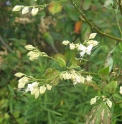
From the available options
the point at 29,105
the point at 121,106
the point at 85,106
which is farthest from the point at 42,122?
the point at 121,106

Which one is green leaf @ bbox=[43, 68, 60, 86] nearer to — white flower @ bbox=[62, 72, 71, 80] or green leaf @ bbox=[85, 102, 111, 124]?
white flower @ bbox=[62, 72, 71, 80]

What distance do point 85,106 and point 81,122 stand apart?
0.08 meters

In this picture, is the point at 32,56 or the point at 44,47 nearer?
the point at 32,56

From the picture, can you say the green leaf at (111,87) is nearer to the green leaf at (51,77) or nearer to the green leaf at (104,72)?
the green leaf at (104,72)

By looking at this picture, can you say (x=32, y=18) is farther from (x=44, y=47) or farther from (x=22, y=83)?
(x=22, y=83)

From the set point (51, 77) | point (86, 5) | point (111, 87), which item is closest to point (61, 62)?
point (51, 77)

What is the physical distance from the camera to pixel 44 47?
2734 millimetres

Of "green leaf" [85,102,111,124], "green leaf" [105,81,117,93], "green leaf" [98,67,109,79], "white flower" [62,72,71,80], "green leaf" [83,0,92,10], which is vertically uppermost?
"white flower" [62,72,71,80]

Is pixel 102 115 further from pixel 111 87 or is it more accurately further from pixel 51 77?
pixel 51 77

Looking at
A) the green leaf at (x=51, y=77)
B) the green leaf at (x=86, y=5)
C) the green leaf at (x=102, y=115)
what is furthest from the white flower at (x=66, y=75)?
the green leaf at (x=86, y=5)

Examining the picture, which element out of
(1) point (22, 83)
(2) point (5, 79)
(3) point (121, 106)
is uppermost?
(1) point (22, 83)

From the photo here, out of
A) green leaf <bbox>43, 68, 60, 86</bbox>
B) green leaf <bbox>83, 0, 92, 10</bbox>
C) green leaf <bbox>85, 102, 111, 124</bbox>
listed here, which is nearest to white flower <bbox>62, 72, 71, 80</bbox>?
green leaf <bbox>43, 68, 60, 86</bbox>

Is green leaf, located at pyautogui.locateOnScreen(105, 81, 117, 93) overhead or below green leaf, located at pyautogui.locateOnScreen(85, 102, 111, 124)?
overhead

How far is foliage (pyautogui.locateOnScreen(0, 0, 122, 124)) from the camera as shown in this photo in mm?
1478
